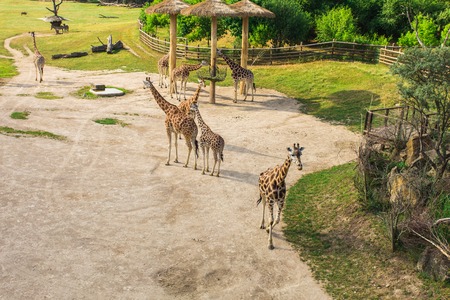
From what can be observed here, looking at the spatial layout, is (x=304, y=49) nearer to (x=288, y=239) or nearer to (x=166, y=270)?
(x=288, y=239)

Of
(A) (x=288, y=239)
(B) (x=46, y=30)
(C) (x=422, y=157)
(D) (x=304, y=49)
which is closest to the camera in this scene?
(A) (x=288, y=239)

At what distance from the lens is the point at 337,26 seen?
4150cm

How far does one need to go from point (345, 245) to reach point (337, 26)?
3123 centimetres

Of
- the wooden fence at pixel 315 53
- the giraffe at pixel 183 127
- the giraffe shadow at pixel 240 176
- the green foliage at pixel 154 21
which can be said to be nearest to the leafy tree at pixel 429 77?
the giraffe shadow at pixel 240 176

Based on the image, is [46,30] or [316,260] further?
[46,30]

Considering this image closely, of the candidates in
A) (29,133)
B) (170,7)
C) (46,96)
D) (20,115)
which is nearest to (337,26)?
(170,7)

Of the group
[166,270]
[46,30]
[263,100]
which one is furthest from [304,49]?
[46,30]

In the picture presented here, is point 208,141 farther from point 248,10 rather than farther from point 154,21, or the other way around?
point 154,21

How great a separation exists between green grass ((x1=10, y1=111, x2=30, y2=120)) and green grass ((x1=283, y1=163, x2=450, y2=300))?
620 inches

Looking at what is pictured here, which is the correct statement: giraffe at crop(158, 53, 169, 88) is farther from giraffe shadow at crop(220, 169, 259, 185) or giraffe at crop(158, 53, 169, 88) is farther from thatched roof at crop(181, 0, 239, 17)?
giraffe shadow at crop(220, 169, 259, 185)

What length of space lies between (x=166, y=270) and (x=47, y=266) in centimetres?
312

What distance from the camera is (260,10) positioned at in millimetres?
30141

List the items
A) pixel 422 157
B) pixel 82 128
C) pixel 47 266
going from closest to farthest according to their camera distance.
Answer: pixel 47 266
pixel 422 157
pixel 82 128

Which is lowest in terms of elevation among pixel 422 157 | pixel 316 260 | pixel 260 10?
pixel 316 260
